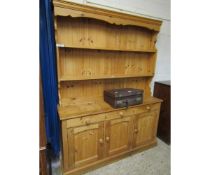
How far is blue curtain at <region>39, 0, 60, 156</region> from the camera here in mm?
1495

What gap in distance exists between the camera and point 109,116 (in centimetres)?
176

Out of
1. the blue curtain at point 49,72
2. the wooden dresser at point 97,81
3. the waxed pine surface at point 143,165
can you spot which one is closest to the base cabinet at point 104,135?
the wooden dresser at point 97,81

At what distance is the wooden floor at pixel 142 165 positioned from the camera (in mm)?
1808

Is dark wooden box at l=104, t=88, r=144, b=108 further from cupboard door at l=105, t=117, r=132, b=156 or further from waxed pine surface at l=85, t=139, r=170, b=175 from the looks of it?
waxed pine surface at l=85, t=139, r=170, b=175

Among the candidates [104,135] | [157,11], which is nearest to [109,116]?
[104,135]

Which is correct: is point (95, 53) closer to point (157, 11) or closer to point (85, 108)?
point (85, 108)

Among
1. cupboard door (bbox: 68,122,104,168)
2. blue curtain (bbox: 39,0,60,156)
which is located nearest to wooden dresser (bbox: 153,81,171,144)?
cupboard door (bbox: 68,122,104,168)

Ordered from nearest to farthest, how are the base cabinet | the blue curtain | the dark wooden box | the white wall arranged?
the blue curtain < the base cabinet < the dark wooden box < the white wall

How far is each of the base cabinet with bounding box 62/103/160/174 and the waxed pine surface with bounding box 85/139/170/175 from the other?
113mm
